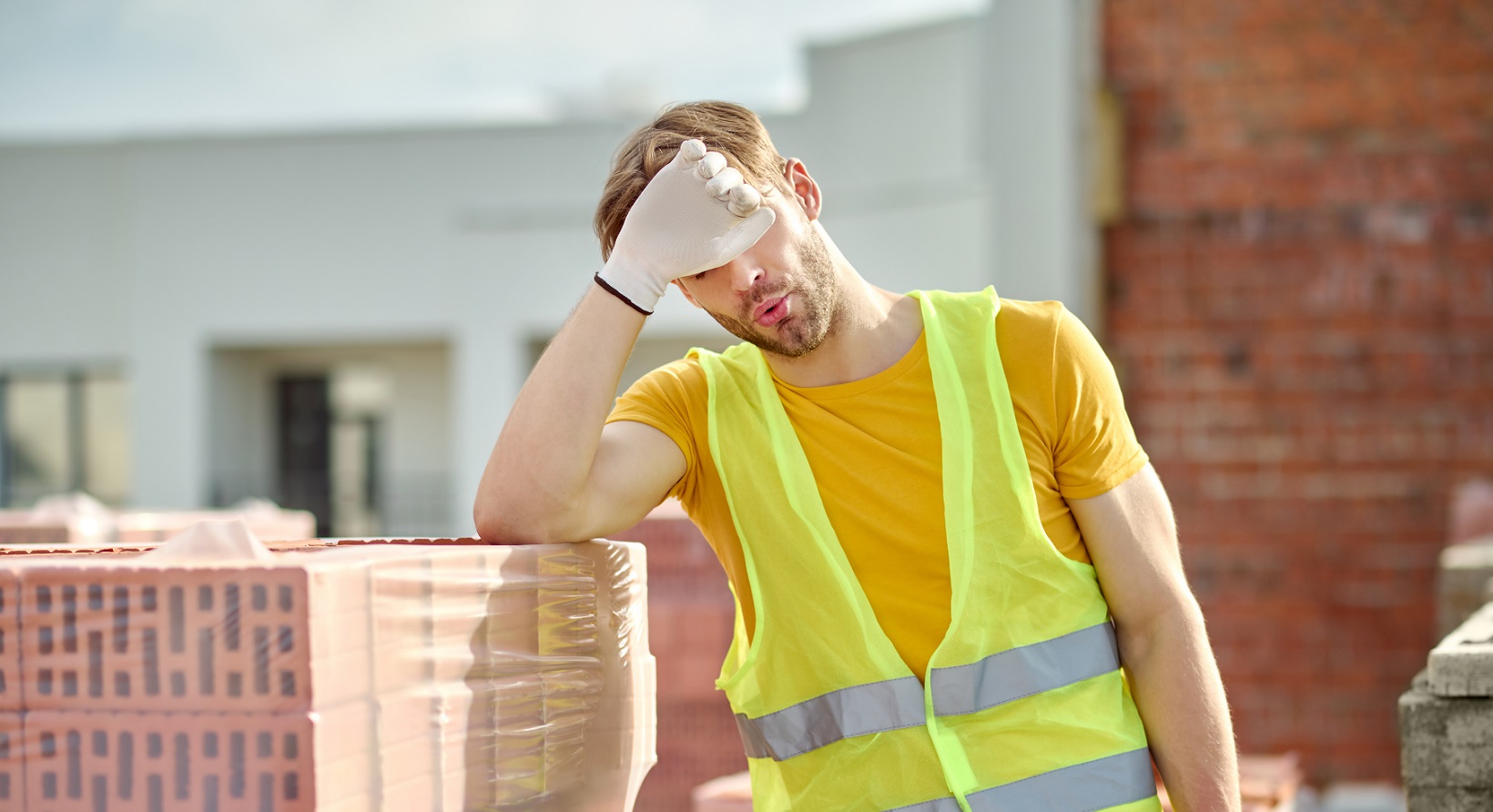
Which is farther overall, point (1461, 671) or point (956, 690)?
point (1461, 671)

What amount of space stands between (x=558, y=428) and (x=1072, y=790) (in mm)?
889

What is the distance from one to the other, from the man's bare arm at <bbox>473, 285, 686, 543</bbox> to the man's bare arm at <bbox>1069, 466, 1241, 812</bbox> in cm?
69

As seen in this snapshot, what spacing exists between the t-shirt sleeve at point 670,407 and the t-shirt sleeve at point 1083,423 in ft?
1.87

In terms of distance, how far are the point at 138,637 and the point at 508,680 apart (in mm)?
487

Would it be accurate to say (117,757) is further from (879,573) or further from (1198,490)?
(1198,490)

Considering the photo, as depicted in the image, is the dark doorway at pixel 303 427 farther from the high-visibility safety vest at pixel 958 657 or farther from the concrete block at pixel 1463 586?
the high-visibility safety vest at pixel 958 657

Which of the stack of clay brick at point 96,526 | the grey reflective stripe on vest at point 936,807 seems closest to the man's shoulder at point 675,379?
the grey reflective stripe on vest at point 936,807

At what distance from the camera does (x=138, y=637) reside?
148cm

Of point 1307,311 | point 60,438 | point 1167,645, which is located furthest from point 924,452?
point 60,438

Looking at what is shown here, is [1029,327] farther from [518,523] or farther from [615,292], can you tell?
[518,523]

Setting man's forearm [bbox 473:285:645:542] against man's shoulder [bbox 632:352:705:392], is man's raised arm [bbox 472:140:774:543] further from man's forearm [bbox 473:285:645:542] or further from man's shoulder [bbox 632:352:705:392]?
man's shoulder [bbox 632:352:705:392]

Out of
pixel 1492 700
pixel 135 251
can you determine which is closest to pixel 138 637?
pixel 1492 700

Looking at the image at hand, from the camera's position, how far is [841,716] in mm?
2057

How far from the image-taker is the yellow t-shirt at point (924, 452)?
2064 millimetres
